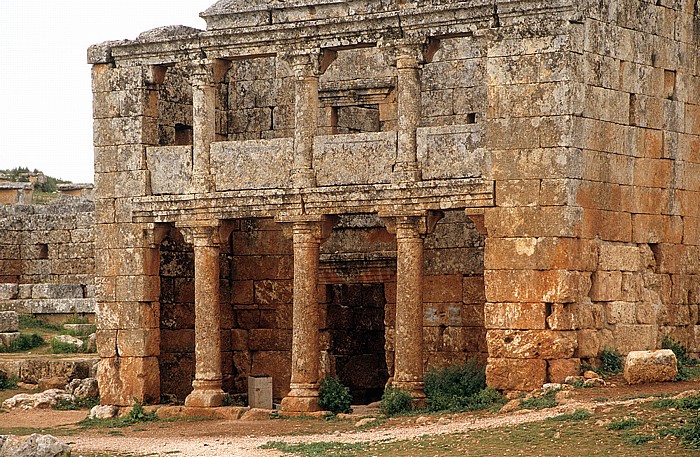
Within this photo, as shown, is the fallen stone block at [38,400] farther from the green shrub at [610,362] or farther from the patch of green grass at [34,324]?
the green shrub at [610,362]

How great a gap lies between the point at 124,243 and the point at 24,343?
6961 mm

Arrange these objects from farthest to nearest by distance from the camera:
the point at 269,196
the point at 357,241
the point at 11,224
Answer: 1. the point at 11,224
2. the point at 357,241
3. the point at 269,196

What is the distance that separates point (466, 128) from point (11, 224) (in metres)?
17.0

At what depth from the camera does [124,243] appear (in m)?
24.6

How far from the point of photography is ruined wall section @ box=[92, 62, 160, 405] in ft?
80.0

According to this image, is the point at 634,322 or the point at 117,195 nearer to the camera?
the point at 634,322

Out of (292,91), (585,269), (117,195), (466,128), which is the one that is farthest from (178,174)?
(585,269)

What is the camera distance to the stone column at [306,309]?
23141 millimetres

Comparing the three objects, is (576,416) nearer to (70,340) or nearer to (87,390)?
(87,390)

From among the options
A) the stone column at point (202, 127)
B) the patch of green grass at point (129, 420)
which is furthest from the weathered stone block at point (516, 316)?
the patch of green grass at point (129, 420)

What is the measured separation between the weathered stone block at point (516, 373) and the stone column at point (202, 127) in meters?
5.32

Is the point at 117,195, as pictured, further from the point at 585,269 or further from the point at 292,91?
the point at 585,269

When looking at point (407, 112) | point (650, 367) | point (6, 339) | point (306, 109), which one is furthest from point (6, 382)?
point (650, 367)

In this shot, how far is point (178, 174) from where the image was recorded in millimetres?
24281
